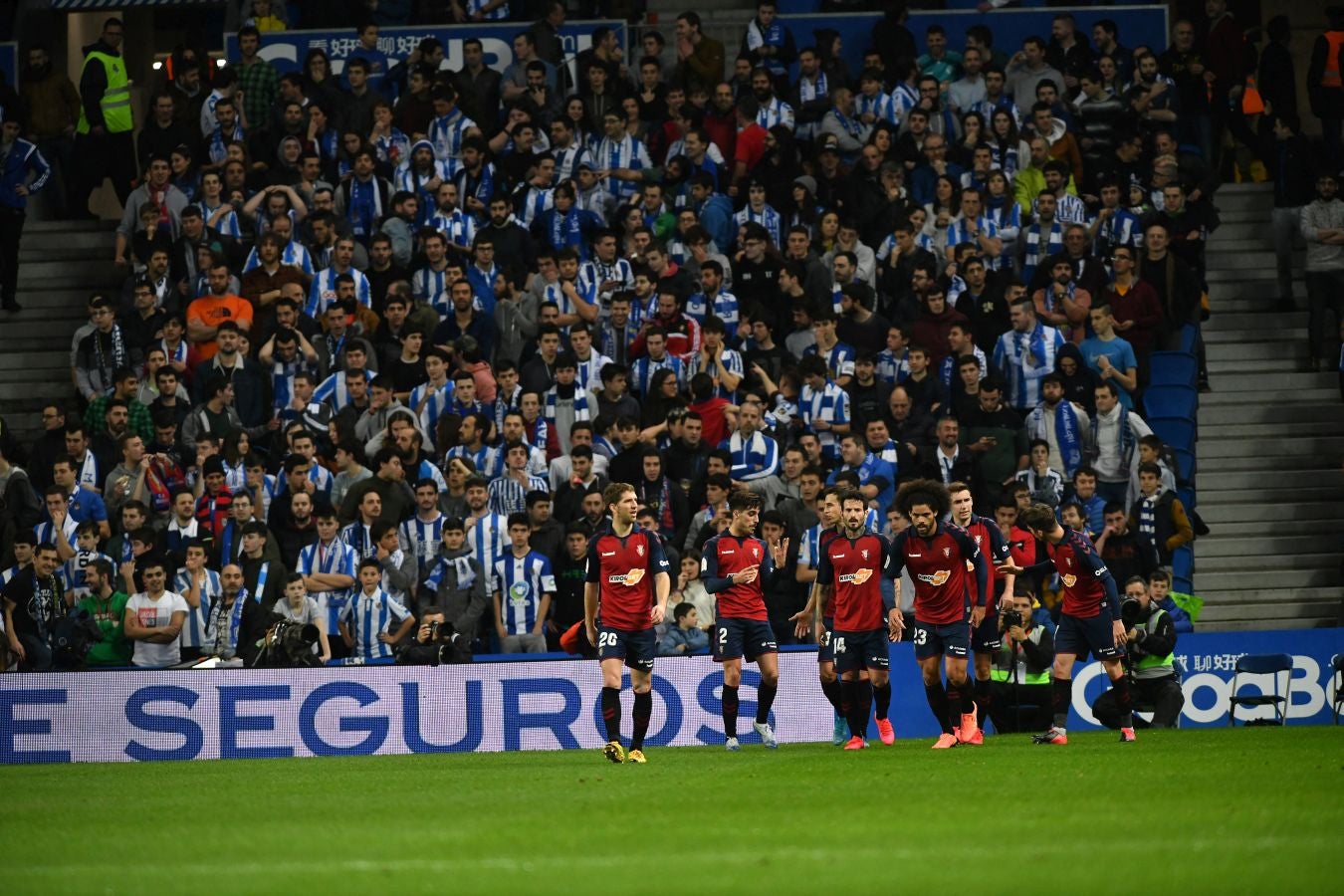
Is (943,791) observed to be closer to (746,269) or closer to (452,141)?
(746,269)

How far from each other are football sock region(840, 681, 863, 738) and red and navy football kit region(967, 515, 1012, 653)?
1.20 metres

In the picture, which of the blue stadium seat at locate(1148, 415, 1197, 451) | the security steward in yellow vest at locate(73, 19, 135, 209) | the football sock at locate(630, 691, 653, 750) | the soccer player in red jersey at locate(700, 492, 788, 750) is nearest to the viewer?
the football sock at locate(630, 691, 653, 750)

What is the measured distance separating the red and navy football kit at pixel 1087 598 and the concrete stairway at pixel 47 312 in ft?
46.3

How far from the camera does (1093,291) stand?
74.1ft

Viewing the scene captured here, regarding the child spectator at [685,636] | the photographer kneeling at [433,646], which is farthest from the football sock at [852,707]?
the photographer kneeling at [433,646]

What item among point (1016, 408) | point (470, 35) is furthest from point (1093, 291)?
point (470, 35)

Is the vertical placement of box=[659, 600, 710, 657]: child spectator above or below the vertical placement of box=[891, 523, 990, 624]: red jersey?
below

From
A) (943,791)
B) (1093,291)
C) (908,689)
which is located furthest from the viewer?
(1093,291)

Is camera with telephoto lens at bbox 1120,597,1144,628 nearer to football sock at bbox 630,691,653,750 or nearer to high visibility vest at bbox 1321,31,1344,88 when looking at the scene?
football sock at bbox 630,691,653,750

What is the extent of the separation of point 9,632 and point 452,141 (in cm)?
860

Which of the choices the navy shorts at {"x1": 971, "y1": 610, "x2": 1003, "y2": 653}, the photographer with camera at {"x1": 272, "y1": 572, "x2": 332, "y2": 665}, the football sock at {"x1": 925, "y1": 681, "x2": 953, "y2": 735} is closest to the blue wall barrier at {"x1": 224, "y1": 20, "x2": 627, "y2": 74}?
the photographer with camera at {"x1": 272, "y1": 572, "x2": 332, "y2": 665}

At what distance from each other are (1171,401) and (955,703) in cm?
820

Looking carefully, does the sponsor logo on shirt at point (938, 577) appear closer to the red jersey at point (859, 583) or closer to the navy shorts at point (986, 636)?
the red jersey at point (859, 583)

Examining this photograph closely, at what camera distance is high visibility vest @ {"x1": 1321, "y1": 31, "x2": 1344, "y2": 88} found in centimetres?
2505
